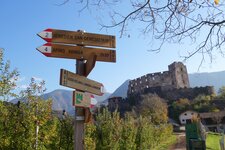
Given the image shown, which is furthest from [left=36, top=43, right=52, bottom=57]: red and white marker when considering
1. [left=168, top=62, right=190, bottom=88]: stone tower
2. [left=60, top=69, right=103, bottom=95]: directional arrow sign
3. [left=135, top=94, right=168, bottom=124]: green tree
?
[left=168, top=62, right=190, bottom=88]: stone tower

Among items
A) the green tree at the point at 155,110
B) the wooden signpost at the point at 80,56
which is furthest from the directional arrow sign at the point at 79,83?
the green tree at the point at 155,110

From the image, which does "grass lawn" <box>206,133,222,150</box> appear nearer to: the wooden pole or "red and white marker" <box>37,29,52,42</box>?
the wooden pole

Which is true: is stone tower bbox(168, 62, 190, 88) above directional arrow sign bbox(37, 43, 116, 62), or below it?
above

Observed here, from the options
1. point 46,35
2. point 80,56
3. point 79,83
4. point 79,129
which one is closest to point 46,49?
point 46,35

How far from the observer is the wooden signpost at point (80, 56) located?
5.23 metres

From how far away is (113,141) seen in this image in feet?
51.9

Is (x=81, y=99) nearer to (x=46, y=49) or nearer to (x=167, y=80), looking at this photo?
(x=46, y=49)

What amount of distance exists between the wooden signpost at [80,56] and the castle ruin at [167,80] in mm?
96214

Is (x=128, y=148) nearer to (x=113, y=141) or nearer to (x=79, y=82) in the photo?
(x=113, y=141)

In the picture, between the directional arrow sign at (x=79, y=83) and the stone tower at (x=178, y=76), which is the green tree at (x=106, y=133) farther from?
the stone tower at (x=178, y=76)

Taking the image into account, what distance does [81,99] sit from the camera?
5.27 meters

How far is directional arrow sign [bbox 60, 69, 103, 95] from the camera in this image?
16.6 feet

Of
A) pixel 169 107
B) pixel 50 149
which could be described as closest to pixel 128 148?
pixel 50 149

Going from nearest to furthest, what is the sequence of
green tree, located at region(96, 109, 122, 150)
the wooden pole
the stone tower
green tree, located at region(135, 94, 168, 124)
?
the wooden pole
green tree, located at region(96, 109, 122, 150)
green tree, located at region(135, 94, 168, 124)
the stone tower
